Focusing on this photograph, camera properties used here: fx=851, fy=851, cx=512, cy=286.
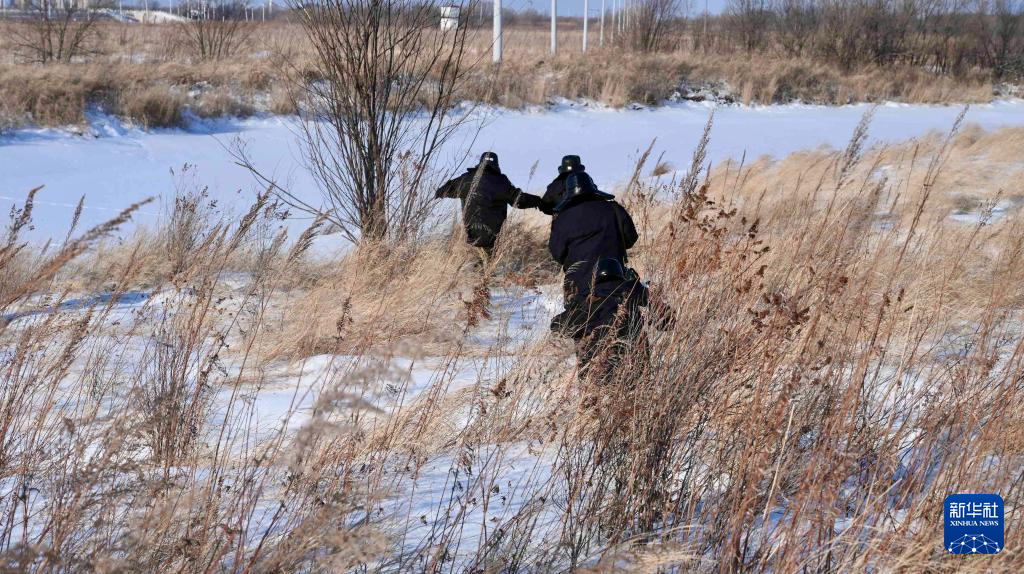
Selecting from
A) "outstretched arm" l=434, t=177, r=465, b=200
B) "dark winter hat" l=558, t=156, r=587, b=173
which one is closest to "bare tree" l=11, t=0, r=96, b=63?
"outstretched arm" l=434, t=177, r=465, b=200

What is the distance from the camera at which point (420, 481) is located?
9.32 ft

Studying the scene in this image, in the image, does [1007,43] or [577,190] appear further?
[1007,43]

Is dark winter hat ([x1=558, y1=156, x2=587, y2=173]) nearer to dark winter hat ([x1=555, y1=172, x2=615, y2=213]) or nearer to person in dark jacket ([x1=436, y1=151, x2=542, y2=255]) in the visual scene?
dark winter hat ([x1=555, y1=172, x2=615, y2=213])

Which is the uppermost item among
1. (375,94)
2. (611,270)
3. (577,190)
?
(375,94)

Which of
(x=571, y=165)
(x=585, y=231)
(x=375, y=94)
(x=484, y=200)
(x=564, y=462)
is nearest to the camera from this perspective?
(x=564, y=462)

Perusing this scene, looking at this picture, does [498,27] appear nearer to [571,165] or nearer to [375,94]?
[375,94]

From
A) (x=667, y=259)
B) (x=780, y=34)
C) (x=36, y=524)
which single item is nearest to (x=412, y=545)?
(x=36, y=524)

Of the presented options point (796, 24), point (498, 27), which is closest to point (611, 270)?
point (498, 27)

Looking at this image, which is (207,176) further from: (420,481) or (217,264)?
(420,481)

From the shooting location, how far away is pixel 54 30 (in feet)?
68.8

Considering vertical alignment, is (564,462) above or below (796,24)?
below

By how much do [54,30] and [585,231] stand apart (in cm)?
2122

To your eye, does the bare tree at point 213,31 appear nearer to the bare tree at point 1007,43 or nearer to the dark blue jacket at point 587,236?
the dark blue jacket at point 587,236

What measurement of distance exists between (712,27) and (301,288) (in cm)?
3228
